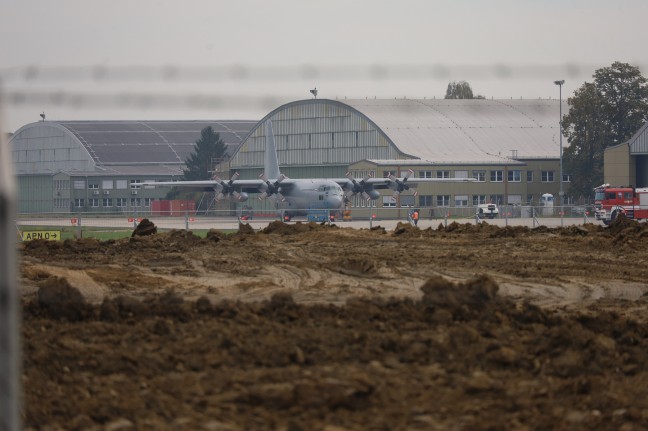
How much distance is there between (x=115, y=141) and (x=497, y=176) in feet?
157

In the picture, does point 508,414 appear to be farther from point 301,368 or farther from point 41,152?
point 41,152

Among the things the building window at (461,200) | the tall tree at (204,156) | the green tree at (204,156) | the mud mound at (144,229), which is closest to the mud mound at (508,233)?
the mud mound at (144,229)

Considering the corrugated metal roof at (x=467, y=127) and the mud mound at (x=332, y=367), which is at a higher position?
the corrugated metal roof at (x=467, y=127)

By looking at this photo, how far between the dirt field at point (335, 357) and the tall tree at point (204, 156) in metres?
92.3

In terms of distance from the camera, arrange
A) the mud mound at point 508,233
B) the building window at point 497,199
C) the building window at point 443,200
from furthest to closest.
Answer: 1. the building window at point 497,199
2. the building window at point 443,200
3. the mud mound at point 508,233

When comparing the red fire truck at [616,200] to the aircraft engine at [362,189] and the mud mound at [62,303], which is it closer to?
the aircraft engine at [362,189]

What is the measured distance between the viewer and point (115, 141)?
118 meters

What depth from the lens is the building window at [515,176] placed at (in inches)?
3511

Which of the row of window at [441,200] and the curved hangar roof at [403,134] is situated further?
the curved hangar roof at [403,134]

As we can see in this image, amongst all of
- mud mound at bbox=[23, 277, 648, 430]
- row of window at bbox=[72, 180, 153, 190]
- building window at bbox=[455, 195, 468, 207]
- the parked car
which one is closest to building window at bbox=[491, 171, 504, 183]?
building window at bbox=[455, 195, 468, 207]

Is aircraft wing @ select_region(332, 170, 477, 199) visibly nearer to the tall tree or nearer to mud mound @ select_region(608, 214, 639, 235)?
the tall tree

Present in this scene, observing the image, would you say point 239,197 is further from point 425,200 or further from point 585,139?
point 585,139

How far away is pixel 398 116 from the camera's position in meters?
96.4

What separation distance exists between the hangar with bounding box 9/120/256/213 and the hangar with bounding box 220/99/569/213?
1236cm
